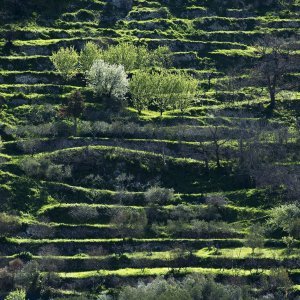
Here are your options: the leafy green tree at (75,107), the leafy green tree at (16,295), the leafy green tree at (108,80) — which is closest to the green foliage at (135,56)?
the leafy green tree at (108,80)

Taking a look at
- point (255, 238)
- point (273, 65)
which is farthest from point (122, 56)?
point (255, 238)

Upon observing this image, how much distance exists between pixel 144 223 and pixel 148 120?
33.7 metres

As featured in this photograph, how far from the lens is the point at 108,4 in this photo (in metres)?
186

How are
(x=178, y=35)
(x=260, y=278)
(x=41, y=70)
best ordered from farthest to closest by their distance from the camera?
1. (x=178, y=35)
2. (x=41, y=70)
3. (x=260, y=278)

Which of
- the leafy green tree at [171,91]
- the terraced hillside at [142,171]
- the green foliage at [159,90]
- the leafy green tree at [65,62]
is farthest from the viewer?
the leafy green tree at [65,62]

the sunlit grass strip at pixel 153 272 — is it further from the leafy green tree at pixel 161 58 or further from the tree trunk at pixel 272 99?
the leafy green tree at pixel 161 58

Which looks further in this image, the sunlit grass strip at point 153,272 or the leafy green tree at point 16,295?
the sunlit grass strip at point 153,272

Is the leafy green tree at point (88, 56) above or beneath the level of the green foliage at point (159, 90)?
above

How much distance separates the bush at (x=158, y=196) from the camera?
393ft

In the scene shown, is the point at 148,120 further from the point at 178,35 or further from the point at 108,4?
the point at 108,4

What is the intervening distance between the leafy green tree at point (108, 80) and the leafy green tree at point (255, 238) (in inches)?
1864

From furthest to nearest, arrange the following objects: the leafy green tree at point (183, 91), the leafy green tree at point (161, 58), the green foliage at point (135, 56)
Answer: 1. the leafy green tree at point (161, 58)
2. the green foliage at point (135, 56)
3. the leafy green tree at point (183, 91)

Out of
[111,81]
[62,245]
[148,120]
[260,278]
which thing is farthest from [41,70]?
[260,278]

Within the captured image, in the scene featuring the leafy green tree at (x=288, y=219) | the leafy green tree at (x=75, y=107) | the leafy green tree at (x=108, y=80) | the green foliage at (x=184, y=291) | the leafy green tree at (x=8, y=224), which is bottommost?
the green foliage at (x=184, y=291)
